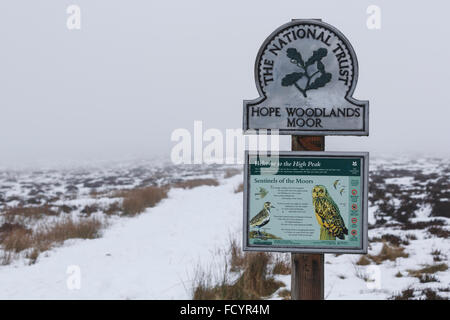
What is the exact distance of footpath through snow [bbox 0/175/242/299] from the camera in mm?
4447

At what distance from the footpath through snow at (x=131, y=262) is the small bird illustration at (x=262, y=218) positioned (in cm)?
188

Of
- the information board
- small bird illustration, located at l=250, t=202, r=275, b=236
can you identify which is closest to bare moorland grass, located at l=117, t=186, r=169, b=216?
small bird illustration, located at l=250, t=202, r=275, b=236

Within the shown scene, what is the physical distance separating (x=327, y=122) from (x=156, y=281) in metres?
3.44

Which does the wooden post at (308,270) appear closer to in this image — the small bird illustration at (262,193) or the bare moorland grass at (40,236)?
the small bird illustration at (262,193)

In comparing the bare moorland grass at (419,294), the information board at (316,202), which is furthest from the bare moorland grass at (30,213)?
the bare moorland grass at (419,294)

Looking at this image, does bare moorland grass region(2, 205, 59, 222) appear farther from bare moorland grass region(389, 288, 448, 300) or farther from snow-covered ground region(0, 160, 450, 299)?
bare moorland grass region(389, 288, 448, 300)

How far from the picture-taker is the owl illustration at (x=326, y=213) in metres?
2.48

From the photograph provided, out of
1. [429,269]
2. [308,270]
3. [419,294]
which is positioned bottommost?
[429,269]

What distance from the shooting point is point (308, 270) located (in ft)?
8.21

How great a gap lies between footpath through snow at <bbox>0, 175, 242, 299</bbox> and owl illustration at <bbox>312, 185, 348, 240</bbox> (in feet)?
7.13

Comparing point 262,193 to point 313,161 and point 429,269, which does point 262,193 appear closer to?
point 313,161

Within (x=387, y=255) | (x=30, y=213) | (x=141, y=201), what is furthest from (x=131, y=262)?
(x=30, y=213)

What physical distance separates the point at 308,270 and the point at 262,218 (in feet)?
1.68
